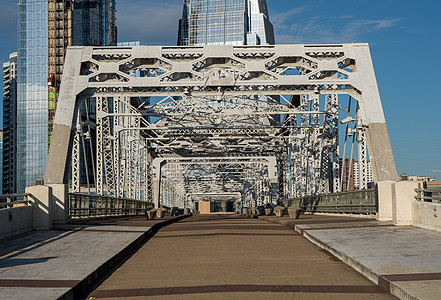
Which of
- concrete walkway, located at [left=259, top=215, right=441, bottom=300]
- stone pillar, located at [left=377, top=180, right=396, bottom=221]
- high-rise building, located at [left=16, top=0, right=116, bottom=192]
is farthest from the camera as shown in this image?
high-rise building, located at [left=16, top=0, right=116, bottom=192]

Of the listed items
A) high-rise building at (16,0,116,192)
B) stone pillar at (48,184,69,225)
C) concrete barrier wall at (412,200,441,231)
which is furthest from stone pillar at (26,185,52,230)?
high-rise building at (16,0,116,192)

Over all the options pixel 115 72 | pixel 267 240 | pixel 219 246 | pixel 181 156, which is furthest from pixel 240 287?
pixel 181 156

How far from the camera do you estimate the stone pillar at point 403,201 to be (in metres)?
17.9

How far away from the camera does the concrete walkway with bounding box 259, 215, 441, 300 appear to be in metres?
8.42

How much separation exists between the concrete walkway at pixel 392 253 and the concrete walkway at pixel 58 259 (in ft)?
15.0

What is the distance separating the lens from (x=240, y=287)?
918 cm

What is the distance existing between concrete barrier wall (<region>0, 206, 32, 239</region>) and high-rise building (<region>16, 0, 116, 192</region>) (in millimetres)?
121671

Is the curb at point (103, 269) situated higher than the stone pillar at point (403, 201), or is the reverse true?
the stone pillar at point (403, 201)

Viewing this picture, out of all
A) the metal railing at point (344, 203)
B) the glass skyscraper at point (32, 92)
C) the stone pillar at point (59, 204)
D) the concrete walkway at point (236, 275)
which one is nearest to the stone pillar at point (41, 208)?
the stone pillar at point (59, 204)

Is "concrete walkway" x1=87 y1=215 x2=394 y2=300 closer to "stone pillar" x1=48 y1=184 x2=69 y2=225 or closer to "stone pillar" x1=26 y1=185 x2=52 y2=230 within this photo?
"stone pillar" x1=26 y1=185 x2=52 y2=230

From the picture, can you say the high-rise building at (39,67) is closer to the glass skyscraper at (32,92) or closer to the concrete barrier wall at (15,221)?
the glass skyscraper at (32,92)

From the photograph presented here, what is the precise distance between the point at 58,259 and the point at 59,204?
8.62 metres

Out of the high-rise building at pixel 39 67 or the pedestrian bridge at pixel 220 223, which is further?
the high-rise building at pixel 39 67

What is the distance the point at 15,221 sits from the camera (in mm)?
16203
